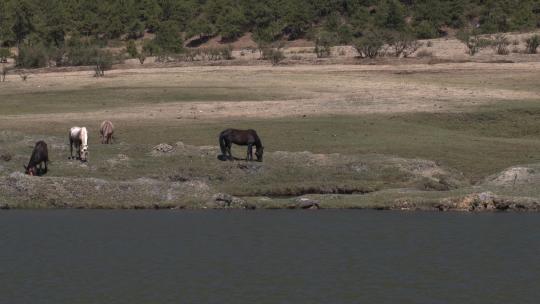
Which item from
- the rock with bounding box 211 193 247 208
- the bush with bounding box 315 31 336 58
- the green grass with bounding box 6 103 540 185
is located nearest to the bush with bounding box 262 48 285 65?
the bush with bounding box 315 31 336 58

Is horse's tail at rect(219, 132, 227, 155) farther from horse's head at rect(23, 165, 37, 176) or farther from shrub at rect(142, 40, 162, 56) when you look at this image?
shrub at rect(142, 40, 162, 56)

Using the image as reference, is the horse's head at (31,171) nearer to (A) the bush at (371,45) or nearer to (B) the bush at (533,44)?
(A) the bush at (371,45)

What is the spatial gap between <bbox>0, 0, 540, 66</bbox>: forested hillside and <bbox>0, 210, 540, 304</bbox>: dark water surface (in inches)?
3269

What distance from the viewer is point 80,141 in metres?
43.7

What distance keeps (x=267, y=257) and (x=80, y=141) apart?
673 inches

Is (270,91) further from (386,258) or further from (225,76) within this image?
(386,258)

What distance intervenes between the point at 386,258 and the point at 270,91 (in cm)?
4342

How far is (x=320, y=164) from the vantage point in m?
43.4

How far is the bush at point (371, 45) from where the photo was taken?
95.1 m

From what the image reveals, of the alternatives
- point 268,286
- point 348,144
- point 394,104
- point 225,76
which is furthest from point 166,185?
point 225,76

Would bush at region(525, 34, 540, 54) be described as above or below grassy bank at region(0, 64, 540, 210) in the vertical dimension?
above

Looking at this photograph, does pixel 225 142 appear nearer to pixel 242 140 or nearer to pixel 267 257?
pixel 242 140

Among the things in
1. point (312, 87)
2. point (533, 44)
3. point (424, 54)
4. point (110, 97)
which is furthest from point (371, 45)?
point (110, 97)

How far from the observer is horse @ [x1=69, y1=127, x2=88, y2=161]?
43.1 metres
